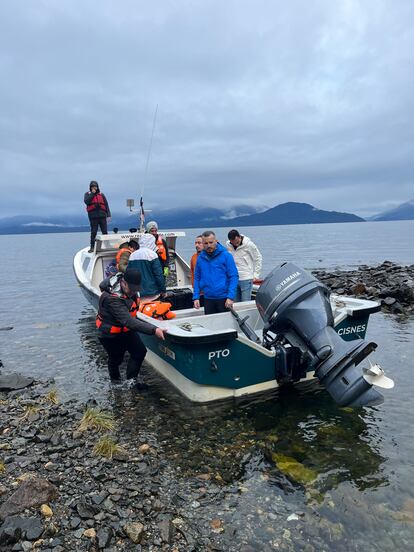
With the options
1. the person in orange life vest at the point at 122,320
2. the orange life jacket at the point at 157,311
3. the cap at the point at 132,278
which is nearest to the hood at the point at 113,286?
the person in orange life vest at the point at 122,320

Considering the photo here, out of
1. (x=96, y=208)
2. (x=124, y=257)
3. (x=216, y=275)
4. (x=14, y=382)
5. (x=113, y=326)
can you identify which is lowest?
(x=14, y=382)

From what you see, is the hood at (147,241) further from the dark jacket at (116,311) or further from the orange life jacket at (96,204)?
the orange life jacket at (96,204)

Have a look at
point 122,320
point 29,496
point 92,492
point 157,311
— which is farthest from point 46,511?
point 157,311

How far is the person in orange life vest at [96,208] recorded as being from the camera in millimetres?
13461

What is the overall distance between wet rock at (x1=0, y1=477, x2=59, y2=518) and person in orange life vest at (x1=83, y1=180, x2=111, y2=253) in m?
9.74

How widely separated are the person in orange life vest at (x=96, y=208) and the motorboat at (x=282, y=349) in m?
7.37

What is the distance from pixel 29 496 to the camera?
4051 millimetres

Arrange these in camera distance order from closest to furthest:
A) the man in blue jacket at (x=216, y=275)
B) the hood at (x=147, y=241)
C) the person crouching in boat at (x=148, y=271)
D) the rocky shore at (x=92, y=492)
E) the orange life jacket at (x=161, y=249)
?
1. the rocky shore at (x=92, y=492)
2. the man in blue jacket at (x=216, y=275)
3. the person crouching in boat at (x=148, y=271)
4. the hood at (x=147, y=241)
5. the orange life jacket at (x=161, y=249)

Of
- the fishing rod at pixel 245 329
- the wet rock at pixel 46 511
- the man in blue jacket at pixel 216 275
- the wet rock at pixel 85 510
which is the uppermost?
the man in blue jacket at pixel 216 275

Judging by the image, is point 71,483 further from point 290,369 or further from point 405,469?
point 405,469

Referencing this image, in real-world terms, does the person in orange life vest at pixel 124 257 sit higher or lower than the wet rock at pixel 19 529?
higher

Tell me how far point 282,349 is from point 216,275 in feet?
7.23

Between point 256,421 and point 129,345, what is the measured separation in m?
2.40

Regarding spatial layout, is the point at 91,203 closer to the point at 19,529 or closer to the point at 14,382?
the point at 14,382
